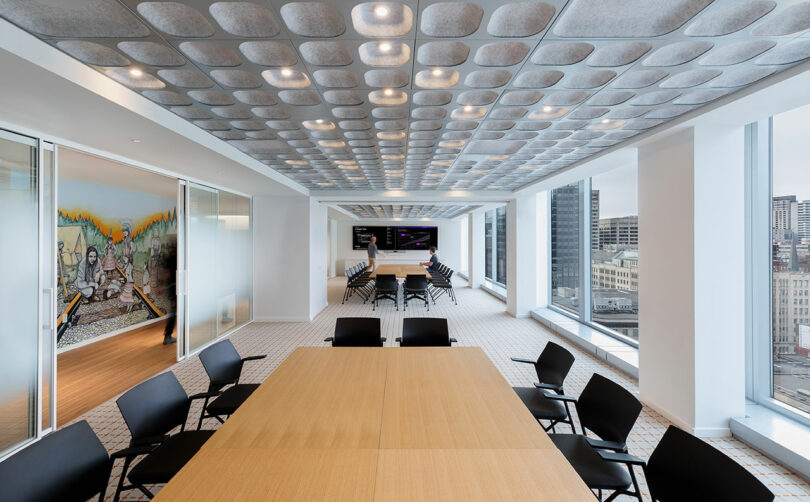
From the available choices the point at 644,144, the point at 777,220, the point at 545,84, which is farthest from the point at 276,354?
the point at 777,220

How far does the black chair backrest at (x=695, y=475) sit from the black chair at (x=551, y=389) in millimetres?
702

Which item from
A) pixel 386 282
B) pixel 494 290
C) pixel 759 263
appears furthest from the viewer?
pixel 494 290

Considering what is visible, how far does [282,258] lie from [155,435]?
533cm

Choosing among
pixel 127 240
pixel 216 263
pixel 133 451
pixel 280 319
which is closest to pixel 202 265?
pixel 216 263

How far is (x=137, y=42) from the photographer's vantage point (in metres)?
1.92

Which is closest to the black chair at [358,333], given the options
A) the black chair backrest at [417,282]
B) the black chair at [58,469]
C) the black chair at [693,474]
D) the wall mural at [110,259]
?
the black chair at [58,469]

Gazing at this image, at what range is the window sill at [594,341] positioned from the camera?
4527 millimetres

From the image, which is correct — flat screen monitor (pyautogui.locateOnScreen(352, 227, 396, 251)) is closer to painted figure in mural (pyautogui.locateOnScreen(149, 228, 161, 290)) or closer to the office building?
painted figure in mural (pyautogui.locateOnScreen(149, 228, 161, 290))

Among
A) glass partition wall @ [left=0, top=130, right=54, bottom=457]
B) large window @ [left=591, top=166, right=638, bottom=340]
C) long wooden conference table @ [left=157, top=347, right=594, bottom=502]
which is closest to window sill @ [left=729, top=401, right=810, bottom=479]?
large window @ [left=591, top=166, right=638, bottom=340]

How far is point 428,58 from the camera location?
2127 millimetres

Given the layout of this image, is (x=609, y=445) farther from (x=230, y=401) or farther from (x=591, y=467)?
(x=230, y=401)

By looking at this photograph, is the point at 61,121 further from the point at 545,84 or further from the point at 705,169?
the point at 705,169

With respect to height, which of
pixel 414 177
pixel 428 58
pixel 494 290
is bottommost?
pixel 494 290

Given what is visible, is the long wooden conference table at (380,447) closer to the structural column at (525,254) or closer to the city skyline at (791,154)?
the city skyline at (791,154)
